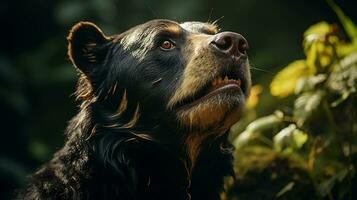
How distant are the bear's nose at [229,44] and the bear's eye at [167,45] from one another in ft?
1.18

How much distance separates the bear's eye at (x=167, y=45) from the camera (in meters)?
4.34

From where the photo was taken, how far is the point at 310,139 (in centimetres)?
518

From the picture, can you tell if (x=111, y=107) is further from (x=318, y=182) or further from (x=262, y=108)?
(x=262, y=108)

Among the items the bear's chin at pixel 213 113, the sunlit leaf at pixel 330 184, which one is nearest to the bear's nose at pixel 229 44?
the bear's chin at pixel 213 113

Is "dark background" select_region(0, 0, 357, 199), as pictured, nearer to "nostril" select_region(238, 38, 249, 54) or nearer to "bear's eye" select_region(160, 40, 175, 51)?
"bear's eye" select_region(160, 40, 175, 51)

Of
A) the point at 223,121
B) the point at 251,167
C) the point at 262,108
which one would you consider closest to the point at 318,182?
the point at 251,167

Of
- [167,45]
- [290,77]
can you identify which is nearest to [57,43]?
→ [290,77]

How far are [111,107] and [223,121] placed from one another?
2.59 ft

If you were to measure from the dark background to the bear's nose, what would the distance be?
500 centimetres

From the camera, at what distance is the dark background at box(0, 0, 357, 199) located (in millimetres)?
9383

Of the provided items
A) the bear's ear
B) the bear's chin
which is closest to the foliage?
the bear's chin

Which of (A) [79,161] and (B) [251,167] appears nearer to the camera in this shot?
(A) [79,161]

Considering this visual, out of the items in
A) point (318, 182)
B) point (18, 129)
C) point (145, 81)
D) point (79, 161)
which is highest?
point (145, 81)

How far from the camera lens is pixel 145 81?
426 centimetres
